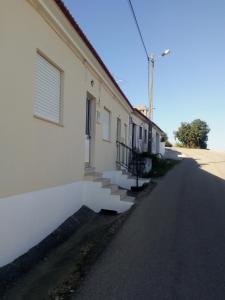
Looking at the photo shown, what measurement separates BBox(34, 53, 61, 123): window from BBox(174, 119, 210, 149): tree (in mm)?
55518

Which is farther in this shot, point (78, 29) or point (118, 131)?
point (118, 131)

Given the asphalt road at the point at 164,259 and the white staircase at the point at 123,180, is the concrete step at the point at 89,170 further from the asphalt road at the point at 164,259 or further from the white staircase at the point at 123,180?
the white staircase at the point at 123,180

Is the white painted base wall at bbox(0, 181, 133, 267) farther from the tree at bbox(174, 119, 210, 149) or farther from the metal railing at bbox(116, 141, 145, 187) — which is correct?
the tree at bbox(174, 119, 210, 149)

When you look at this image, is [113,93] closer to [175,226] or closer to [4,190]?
[175,226]

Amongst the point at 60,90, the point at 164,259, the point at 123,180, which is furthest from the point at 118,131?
the point at 164,259

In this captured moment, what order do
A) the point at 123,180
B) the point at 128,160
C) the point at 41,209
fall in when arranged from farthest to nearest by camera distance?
the point at 128,160
the point at 123,180
the point at 41,209

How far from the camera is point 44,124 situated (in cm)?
673

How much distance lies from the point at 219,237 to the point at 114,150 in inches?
307

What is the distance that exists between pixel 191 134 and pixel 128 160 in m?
46.4

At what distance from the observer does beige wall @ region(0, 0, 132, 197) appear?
5.27 metres

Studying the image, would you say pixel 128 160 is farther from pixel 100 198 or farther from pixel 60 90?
pixel 60 90

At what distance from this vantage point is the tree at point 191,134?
61344 millimetres

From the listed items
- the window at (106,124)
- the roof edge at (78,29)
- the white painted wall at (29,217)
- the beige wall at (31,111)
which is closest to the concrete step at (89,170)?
the beige wall at (31,111)

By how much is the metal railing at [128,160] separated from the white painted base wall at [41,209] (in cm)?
Answer: 499
